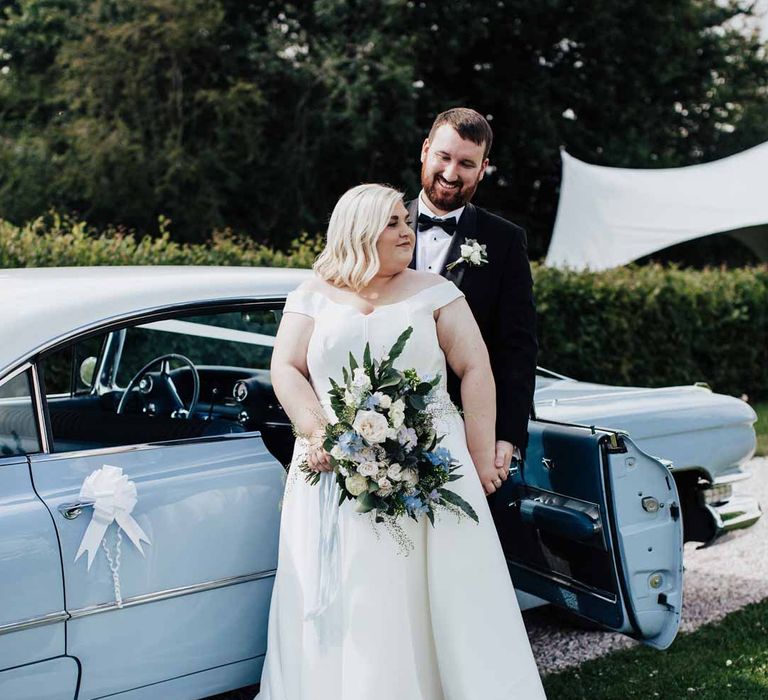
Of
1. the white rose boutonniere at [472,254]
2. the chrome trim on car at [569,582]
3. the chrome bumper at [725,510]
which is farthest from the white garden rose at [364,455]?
the chrome bumper at [725,510]

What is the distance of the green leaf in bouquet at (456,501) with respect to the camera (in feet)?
9.13

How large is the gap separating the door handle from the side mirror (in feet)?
3.71

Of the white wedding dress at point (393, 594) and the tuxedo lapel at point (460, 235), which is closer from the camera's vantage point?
the white wedding dress at point (393, 594)

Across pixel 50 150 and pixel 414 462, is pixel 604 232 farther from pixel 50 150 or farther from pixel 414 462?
pixel 414 462

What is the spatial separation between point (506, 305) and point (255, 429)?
99 cm

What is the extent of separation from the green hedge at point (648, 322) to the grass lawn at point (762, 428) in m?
0.46

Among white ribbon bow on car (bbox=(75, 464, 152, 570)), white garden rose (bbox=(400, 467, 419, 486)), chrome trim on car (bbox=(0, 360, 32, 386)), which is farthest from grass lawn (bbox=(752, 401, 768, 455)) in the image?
chrome trim on car (bbox=(0, 360, 32, 386))

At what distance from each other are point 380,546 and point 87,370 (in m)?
1.57

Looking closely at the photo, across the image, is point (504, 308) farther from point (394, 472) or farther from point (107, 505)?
point (107, 505)

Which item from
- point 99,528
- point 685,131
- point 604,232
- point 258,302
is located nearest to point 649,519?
point 258,302

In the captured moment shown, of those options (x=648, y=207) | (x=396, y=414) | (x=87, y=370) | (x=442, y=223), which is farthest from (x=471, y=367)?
(x=648, y=207)

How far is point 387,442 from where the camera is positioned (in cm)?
268

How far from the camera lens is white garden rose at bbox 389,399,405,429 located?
8.61 ft

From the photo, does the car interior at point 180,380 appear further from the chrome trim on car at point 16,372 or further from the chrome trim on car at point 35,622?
the chrome trim on car at point 35,622
